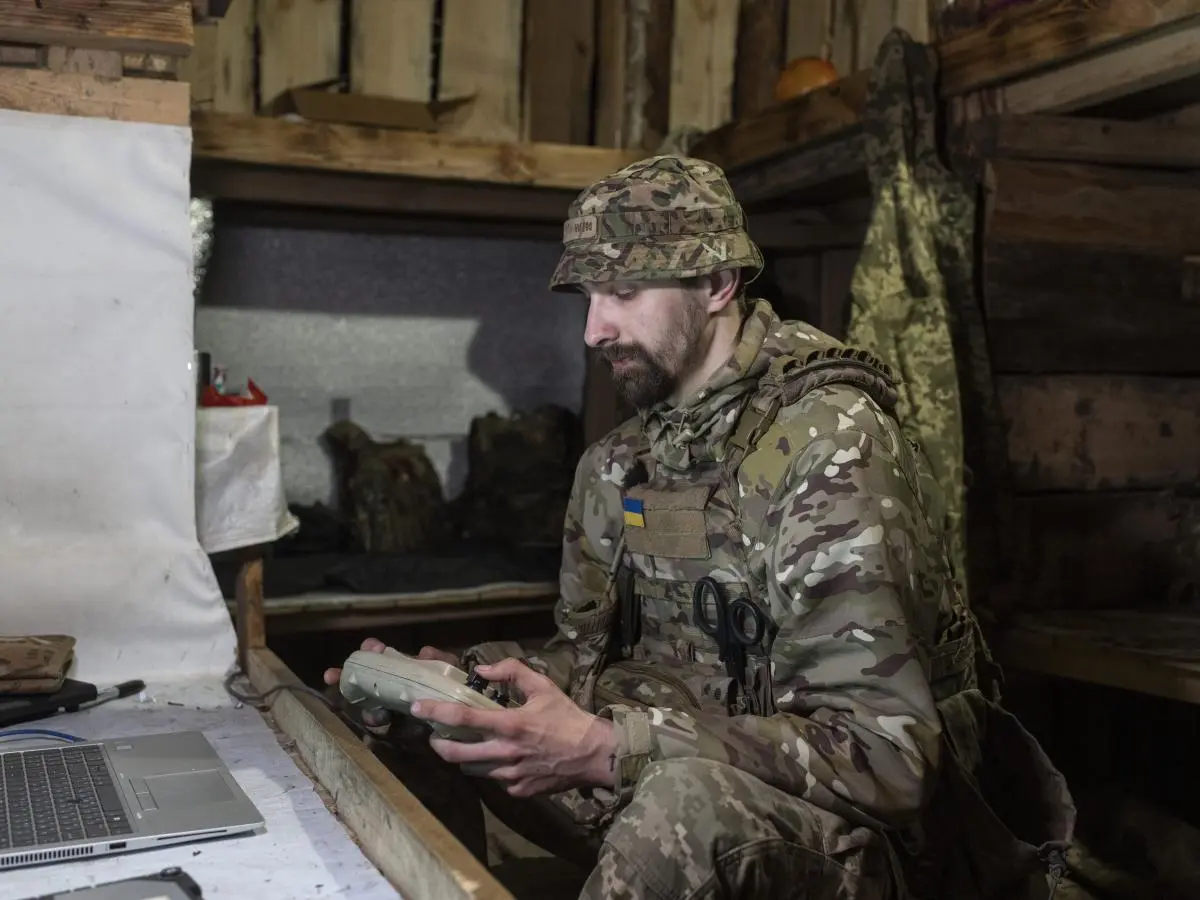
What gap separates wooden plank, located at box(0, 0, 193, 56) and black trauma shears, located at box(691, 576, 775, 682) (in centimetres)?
163

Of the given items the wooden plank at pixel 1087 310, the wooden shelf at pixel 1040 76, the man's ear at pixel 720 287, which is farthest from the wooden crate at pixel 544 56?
the man's ear at pixel 720 287

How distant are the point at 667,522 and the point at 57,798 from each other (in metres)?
1.07

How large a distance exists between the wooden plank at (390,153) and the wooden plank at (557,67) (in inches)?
19.6

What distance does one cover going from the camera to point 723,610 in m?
2.01

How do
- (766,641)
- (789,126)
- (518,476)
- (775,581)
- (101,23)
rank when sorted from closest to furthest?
(775,581)
(766,641)
(101,23)
(789,126)
(518,476)

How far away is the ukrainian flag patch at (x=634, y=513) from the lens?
219 cm

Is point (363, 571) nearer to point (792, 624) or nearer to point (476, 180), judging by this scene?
point (476, 180)

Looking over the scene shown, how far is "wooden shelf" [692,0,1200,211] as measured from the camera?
240 centimetres

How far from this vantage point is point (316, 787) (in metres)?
1.78

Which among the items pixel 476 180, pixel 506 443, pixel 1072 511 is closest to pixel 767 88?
pixel 476 180

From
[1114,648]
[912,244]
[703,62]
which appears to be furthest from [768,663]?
[703,62]

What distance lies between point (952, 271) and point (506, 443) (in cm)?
230

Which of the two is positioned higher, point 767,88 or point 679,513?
point 767,88

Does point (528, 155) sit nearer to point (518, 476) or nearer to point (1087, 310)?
point (518, 476)
